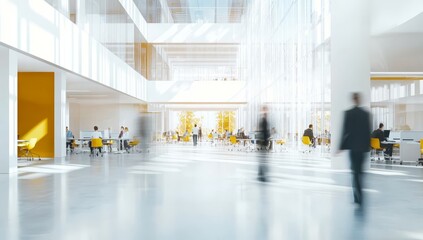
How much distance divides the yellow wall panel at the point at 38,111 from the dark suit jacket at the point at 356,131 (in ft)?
45.8

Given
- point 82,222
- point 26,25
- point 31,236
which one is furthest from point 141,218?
point 26,25

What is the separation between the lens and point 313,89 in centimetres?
1862

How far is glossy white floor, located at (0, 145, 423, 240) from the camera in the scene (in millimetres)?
5168

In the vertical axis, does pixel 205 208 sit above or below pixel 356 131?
below

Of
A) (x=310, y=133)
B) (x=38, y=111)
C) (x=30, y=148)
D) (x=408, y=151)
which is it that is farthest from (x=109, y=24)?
(x=408, y=151)

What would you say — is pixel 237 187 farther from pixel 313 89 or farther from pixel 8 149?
pixel 313 89

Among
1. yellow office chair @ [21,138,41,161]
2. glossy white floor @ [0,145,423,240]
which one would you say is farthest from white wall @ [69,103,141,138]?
glossy white floor @ [0,145,423,240]

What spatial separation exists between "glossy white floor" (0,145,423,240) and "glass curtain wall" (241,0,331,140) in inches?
275

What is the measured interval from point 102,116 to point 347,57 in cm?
2809

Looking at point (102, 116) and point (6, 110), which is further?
point (102, 116)

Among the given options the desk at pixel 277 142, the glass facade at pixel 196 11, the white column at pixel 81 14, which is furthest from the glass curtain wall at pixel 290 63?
the white column at pixel 81 14

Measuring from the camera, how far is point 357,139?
22.0 ft

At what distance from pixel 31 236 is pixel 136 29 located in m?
26.2

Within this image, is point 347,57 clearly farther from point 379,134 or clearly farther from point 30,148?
point 30,148
